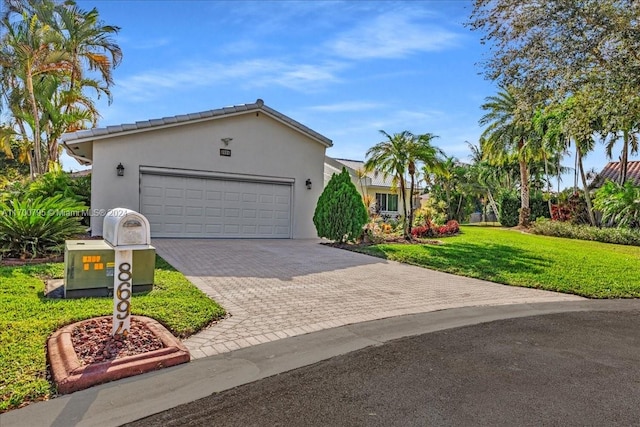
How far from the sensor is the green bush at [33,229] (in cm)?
840

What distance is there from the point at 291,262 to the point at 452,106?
8.42 metres

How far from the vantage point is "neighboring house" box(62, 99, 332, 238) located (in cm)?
1282

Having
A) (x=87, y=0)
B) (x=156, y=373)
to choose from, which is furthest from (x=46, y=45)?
(x=156, y=373)

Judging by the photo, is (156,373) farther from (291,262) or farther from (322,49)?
(322,49)

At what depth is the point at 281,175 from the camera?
51.1ft

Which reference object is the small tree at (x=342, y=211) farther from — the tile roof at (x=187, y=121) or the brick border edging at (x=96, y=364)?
the brick border edging at (x=96, y=364)

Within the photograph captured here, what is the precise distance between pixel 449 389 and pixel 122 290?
10.8 feet

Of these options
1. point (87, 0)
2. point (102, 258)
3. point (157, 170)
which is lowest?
point (102, 258)

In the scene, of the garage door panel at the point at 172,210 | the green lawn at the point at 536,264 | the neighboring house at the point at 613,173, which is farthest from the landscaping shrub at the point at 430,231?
the neighboring house at the point at 613,173

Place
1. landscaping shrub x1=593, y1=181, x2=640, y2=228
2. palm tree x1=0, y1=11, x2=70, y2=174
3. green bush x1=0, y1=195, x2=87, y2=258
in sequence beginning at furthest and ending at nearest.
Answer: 1. landscaping shrub x1=593, y1=181, x2=640, y2=228
2. palm tree x1=0, y1=11, x2=70, y2=174
3. green bush x1=0, y1=195, x2=87, y2=258

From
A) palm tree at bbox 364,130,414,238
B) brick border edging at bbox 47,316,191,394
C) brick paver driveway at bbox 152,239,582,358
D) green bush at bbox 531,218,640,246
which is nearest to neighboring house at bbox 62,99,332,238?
palm tree at bbox 364,130,414,238

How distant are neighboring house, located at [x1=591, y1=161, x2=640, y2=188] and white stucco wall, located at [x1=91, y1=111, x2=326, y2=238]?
1967cm

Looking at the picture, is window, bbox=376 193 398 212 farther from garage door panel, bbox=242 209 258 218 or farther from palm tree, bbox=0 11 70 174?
palm tree, bbox=0 11 70 174

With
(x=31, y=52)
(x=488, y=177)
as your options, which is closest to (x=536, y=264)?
(x=31, y=52)
